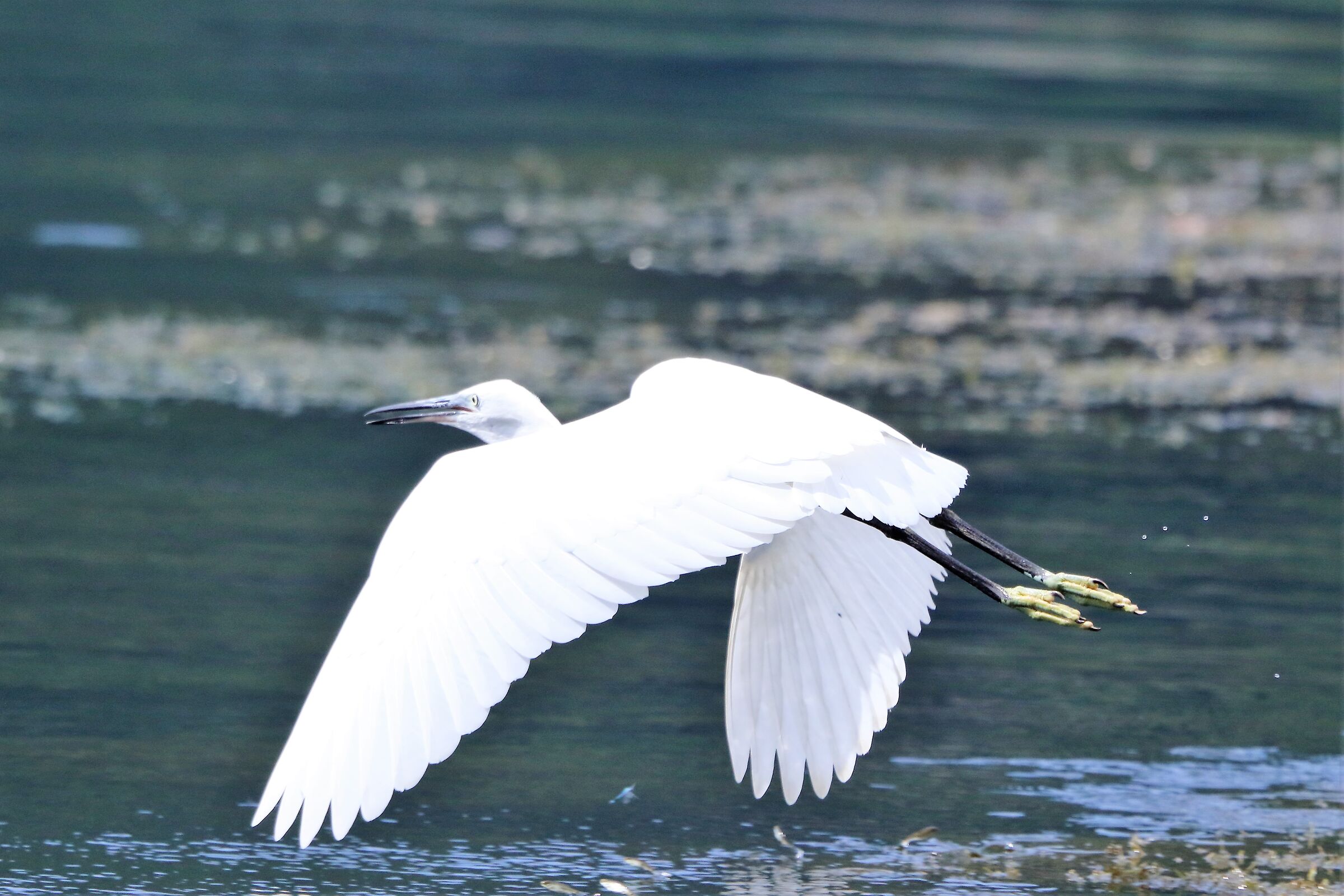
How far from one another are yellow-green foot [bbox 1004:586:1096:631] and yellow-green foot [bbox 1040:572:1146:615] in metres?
0.09

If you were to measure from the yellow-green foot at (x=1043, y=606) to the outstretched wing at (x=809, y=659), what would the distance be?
24 centimetres

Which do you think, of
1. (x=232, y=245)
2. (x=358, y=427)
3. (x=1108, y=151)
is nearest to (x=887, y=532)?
(x=358, y=427)

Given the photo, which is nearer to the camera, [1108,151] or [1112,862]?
[1112,862]

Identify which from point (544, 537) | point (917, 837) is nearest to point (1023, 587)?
point (917, 837)

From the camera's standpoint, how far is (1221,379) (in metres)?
10.6

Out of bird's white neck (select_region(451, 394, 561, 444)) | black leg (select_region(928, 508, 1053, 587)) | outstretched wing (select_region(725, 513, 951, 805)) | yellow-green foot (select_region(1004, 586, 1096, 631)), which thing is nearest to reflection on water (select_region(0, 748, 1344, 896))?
outstretched wing (select_region(725, 513, 951, 805))

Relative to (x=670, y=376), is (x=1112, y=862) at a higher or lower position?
lower

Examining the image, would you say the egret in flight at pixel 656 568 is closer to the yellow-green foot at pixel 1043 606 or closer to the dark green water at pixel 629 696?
the yellow-green foot at pixel 1043 606

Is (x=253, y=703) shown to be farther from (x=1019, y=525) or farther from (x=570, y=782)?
(x=1019, y=525)

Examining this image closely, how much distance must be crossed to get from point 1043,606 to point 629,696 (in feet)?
4.54

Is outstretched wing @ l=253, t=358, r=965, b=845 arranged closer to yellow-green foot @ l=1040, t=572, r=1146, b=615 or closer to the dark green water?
yellow-green foot @ l=1040, t=572, r=1146, b=615

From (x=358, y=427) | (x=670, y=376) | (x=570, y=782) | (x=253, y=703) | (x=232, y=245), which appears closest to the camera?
(x=670, y=376)

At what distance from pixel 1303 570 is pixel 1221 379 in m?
2.78

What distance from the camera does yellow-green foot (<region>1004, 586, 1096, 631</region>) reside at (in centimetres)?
575
